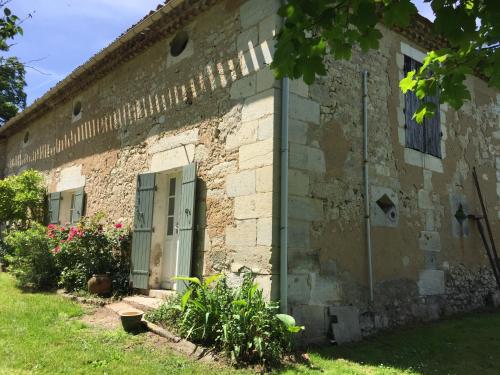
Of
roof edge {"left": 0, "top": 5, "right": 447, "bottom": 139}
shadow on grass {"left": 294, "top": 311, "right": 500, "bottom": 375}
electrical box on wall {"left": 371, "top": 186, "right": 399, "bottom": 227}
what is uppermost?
roof edge {"left": 0, "top": 5, "right": 447, "bottom": 139}

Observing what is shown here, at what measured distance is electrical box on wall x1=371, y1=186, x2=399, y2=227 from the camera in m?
5.82

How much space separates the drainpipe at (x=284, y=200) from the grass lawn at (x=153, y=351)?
0.70 meters

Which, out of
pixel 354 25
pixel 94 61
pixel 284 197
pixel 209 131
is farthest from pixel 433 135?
pixel 94 61

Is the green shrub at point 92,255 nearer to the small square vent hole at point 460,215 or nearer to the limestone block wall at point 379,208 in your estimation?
the limestone block wall at point 379,208

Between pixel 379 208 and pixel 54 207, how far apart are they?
727 cm

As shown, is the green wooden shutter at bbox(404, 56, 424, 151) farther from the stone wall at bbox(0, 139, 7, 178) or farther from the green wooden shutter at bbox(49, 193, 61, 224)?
the stone wall at bbox(0, 139, 7, 178)

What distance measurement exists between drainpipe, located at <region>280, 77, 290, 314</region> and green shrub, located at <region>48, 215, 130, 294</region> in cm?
311

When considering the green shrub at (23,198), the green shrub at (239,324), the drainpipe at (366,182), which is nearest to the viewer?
the green shrub at (239,324)

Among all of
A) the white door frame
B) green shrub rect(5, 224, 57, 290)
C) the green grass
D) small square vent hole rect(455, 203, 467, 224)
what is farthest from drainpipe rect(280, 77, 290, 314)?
green shrub rect(5, 224, 57, 290)

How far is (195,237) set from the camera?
5742 mm

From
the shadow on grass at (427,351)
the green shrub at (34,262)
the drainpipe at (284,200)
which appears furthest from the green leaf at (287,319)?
the green shrub at (34,262)

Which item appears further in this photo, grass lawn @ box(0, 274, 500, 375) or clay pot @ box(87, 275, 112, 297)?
clay pot @ box(87, 275, 112, 297)

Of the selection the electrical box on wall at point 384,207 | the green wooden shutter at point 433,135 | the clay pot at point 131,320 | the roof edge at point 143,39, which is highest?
the roof edge at point 143,39

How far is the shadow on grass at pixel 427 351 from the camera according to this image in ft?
14.3
